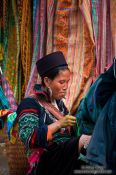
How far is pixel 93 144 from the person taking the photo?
2561 mm

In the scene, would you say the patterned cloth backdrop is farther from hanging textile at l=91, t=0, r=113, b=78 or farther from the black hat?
the black hat

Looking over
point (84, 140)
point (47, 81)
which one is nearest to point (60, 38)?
point (47, 81)

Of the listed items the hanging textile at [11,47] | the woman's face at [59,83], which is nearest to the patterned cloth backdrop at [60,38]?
the hanging textile at [11,47]

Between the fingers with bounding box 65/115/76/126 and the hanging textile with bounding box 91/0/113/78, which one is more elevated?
the hanging textile with bounding box 91/0/113/78

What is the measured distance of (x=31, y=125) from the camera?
128 inches

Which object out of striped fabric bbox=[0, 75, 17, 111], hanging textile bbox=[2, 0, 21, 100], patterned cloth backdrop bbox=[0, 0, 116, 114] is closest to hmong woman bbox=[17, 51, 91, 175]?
patterned cloth backdrop bbox=[0, 0, 116, 114]

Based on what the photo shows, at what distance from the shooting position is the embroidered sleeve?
127 inches

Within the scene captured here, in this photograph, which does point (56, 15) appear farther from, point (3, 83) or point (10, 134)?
point (10, 134)

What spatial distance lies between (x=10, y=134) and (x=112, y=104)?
137 cm

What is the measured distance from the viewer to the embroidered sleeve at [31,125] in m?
3.22

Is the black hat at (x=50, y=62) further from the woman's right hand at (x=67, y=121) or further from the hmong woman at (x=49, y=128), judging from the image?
the woman's right hand at (x=67, y=121)

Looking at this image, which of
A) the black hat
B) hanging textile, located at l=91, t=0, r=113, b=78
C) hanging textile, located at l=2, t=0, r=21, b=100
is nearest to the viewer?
the black hat

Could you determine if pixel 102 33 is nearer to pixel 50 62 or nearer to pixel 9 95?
pixel 9 95

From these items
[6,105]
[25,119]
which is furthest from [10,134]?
[6,105]
